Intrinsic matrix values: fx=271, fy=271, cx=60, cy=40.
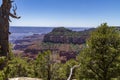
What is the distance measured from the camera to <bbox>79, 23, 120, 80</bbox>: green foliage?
3297 cm

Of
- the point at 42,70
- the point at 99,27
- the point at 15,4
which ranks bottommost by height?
the point at 42,70

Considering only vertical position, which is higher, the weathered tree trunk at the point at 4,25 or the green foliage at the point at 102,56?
the weathered tree trunk at the point at 4,25

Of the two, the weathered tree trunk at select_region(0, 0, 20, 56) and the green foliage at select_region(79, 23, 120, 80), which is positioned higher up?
the weathered tree trunk at select_region(0, 0, 20, 56)

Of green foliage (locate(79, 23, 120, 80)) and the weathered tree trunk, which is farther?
green foliage (locate(79, 23, 120, 80))

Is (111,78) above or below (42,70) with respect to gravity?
above

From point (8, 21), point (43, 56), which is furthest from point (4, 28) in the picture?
point (43, 56)

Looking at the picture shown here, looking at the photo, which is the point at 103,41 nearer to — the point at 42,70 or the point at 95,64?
the point at 95,64

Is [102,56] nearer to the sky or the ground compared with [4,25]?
nearer to the ground

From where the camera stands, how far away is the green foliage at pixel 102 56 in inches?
1298

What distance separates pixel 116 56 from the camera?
3344 centimetres

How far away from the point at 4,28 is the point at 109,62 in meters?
15.2

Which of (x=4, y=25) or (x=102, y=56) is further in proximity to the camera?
(x=102, y=56)

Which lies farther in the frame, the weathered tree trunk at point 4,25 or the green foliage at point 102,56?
the green foliage at point 102,56

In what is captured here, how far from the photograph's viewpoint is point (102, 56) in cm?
3291
